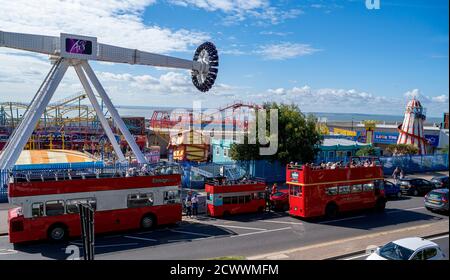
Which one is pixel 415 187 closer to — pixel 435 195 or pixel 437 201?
pixel 435 195

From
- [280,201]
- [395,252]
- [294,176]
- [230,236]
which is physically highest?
[294,176]

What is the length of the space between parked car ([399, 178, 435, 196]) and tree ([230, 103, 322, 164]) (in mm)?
7167

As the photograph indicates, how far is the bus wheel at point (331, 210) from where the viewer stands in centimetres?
2110

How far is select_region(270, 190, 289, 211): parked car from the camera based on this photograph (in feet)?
74.6

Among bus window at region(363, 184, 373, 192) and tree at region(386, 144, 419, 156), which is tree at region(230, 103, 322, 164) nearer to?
bus window at region(363, 184, 373, 192)

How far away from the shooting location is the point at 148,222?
18703 millimetres

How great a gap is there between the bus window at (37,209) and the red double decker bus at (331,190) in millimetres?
12215

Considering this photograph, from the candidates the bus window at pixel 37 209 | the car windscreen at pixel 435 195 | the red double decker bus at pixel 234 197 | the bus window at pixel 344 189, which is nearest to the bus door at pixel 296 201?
the red double decker bus at pixel 234 197

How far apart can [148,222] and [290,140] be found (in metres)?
14.8

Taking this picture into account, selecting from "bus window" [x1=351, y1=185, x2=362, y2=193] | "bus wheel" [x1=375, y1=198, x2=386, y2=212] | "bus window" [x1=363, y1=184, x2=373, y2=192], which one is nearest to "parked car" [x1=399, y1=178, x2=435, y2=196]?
"bus wheel" [x1=375, y1=198, x2=386, y2=212]

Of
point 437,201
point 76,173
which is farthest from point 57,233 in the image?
point 437,201

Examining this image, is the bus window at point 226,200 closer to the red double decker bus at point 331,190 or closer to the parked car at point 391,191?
the red double decker bus at point 331,190

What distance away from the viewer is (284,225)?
758 inches
